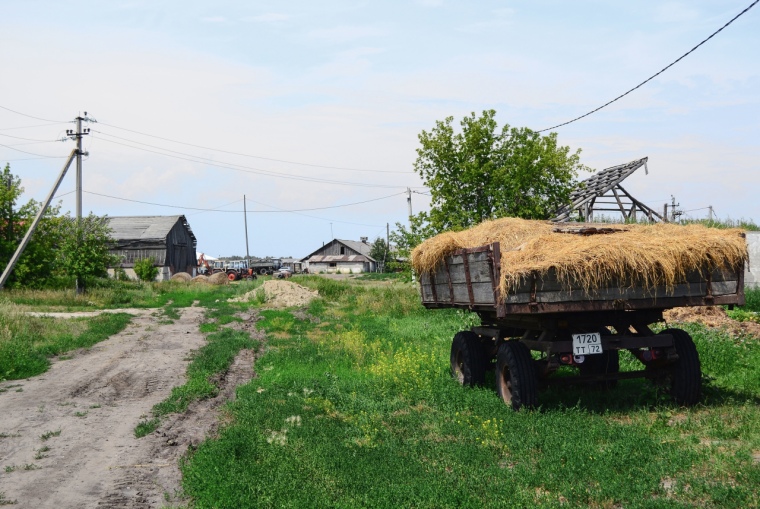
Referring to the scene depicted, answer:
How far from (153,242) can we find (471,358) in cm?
6494

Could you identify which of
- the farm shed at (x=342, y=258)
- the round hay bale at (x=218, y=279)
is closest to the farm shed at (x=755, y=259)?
the round hay bale at (x=218, y=279)

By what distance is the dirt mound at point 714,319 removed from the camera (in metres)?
15.1

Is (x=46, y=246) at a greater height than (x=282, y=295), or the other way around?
(x=46, y=246)

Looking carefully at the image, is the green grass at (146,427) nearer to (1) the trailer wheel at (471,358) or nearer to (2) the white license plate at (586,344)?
(1) the trailer wheel at (471,358)

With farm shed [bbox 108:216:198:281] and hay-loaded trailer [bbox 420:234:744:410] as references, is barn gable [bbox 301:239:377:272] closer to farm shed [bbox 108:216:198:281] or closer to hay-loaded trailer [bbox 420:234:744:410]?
farm shed [bbox 108:216:198:281]

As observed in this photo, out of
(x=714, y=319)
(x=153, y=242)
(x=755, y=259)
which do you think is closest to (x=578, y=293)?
(x=714, y=319)

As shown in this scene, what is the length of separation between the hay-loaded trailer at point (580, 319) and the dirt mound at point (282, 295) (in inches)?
971

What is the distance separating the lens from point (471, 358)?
420 inches

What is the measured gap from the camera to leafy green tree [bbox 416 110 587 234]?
23.6 meters

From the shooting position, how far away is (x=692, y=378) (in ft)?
28.5

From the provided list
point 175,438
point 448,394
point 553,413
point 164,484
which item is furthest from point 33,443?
point 553,413

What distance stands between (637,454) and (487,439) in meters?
1.55

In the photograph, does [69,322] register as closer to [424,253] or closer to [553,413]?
[424,253]

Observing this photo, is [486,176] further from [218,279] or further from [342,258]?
[342,258]
